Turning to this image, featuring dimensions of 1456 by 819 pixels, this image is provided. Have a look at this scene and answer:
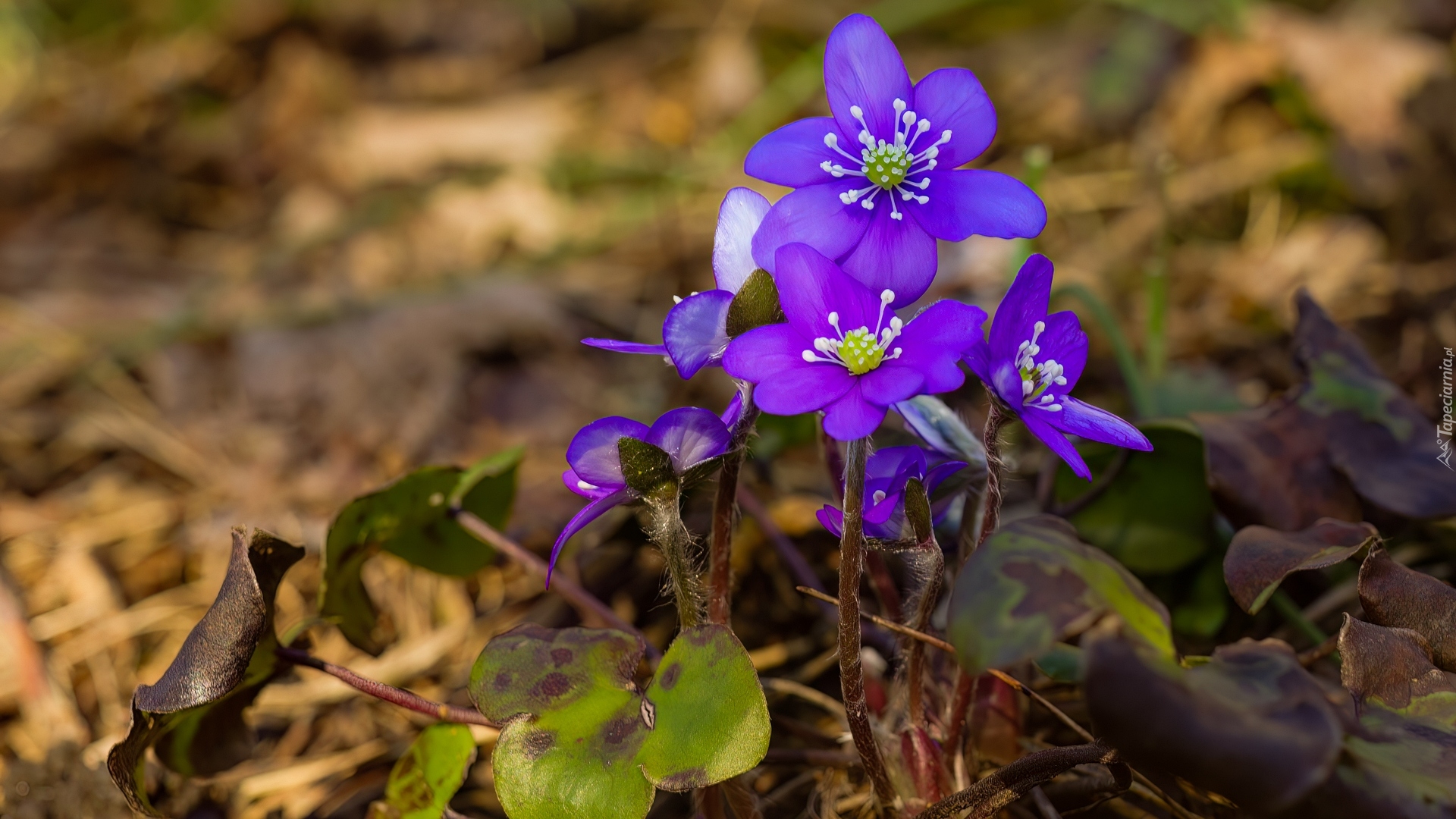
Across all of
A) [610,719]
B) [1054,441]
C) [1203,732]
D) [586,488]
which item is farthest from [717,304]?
[1203,732]

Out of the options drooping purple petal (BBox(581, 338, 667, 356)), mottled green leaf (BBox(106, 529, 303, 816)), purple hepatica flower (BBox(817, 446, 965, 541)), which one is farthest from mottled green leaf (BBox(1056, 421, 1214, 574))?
mottled green leaf (BBox(106, 529, 303, 816))

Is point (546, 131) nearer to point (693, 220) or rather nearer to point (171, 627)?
point (693, 220)

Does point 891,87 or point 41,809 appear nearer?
point 891,87

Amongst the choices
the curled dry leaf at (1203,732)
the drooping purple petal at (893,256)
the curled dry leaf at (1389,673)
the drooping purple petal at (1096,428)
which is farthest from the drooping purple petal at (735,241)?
the curled dry leaf at (1389,673)

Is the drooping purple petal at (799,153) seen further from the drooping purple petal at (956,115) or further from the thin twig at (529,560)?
the thin twig at (529,560)

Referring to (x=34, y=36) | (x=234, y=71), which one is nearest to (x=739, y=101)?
(x=234, y=71)
